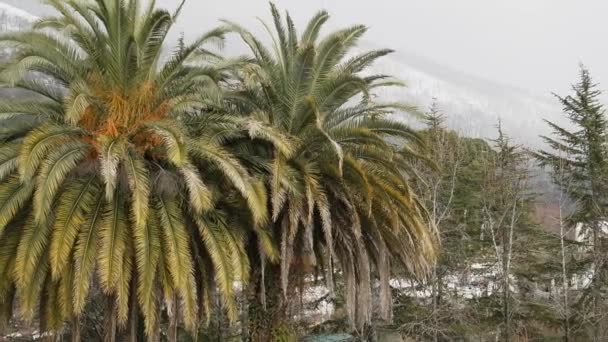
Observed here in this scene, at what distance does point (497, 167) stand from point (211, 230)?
55.4 ft

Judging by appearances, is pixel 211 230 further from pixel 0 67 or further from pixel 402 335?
pixel 402 335

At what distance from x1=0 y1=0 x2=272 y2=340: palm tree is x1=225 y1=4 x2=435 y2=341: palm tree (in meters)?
0.85

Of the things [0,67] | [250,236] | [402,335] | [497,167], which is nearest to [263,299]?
[250,236]

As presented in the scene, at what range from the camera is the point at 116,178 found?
33.4 feet

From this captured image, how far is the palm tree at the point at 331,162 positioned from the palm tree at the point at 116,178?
849 mm

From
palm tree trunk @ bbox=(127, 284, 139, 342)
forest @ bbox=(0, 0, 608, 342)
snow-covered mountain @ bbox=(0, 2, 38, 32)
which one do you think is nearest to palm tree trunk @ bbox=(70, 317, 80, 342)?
forest @ bbox=(0, 0, 608, 342)

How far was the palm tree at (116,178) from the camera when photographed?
9.76m

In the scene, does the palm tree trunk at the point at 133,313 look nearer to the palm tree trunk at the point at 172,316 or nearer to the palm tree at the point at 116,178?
the palm tree at the point at 116,178

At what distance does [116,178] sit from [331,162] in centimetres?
414

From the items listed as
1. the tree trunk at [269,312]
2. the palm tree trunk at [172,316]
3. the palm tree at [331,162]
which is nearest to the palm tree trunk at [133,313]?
the palm tree trunk at [172,316]

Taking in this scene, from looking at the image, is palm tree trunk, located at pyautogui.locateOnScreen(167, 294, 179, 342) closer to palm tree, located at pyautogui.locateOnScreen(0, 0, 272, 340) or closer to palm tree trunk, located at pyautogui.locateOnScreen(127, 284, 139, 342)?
palm tree, located at pyautogui.locateOnScreen(0, 0, 272, 340)

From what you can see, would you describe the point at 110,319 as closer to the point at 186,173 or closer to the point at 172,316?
the point at 172,316

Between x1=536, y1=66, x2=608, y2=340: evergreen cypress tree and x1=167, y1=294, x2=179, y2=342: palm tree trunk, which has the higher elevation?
x1=536, y1=66, x2=608, y2=340: evergreen cypress tree

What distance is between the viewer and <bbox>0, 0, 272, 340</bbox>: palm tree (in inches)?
384
